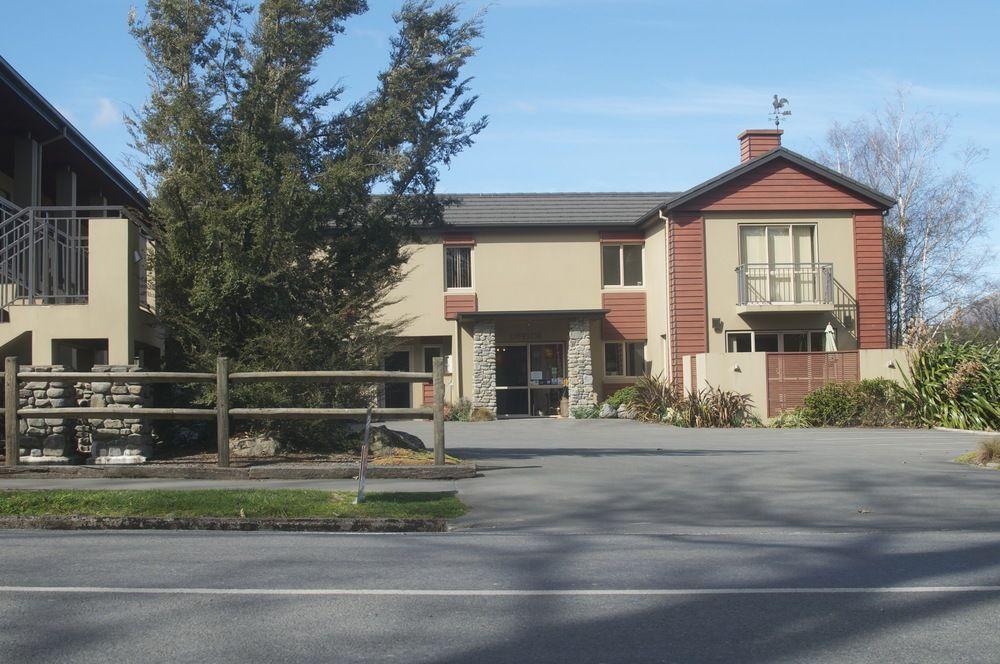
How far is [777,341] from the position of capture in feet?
101

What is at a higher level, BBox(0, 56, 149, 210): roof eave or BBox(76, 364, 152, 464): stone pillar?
BBox(0, 56, 149, 210): roof eave

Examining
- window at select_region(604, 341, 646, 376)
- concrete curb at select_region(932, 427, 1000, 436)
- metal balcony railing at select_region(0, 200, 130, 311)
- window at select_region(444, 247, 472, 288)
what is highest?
window at select_region(444, 247, 472, 288)

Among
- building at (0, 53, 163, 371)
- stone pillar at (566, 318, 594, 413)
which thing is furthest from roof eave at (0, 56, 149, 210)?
stone pillar at (566, 318, 594, 413)

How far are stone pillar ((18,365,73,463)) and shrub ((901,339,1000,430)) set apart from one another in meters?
18.9

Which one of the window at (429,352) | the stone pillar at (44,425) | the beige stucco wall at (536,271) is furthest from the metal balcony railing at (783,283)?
the stone pillar at (44,425)

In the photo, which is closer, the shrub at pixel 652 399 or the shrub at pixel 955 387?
the shrub at pixel 955 387

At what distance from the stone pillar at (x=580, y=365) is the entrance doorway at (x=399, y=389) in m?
5.38

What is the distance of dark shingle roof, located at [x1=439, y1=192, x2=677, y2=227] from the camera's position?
108 feet

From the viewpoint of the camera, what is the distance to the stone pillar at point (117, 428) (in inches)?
533

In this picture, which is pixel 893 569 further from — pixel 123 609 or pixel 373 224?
pixel 373 224

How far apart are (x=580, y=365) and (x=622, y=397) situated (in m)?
1.69

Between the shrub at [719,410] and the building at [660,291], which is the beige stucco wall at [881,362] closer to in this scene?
the building at [660,291]

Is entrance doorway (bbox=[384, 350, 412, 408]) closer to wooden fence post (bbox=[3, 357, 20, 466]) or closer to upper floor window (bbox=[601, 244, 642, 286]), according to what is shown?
upper floor window (bbox=[601, 244, 642, 286])

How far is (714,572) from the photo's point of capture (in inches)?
281
